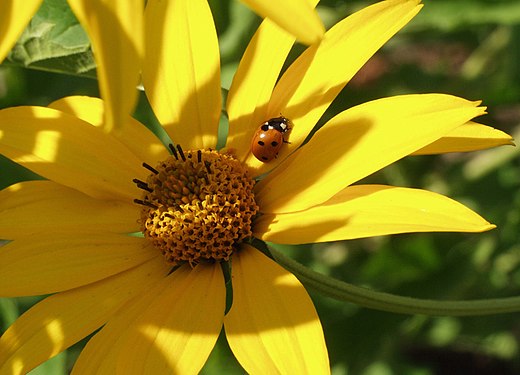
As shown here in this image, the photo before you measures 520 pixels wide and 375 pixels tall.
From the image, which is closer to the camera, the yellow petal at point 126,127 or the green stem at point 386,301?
the green stem at point 386,301

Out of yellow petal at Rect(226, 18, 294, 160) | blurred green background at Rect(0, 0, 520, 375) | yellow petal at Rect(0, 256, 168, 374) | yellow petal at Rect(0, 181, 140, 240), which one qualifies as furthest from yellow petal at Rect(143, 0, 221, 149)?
blurred green background at Rect(0, 0, 520, 375)

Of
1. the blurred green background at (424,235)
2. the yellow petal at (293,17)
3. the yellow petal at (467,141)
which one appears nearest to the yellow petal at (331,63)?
the yellow petal at (467,141)

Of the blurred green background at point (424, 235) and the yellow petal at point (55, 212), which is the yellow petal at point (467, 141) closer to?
the yellow petal at point (55, 212)

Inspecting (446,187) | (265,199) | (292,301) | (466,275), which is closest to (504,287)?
(466,275)

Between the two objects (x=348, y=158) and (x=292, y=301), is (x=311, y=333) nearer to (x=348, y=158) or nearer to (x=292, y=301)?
(x=292, y=301)

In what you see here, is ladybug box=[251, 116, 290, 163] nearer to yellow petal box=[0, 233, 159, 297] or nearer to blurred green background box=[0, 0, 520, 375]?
yellow petal box=[0, 233, 159, 297]

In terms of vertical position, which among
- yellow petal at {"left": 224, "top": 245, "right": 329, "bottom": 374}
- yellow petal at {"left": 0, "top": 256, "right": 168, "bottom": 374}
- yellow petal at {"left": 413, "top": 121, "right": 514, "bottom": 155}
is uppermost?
yellow petal at {"left": 413, "top": 121, "right": 514, "bottom": 155}
